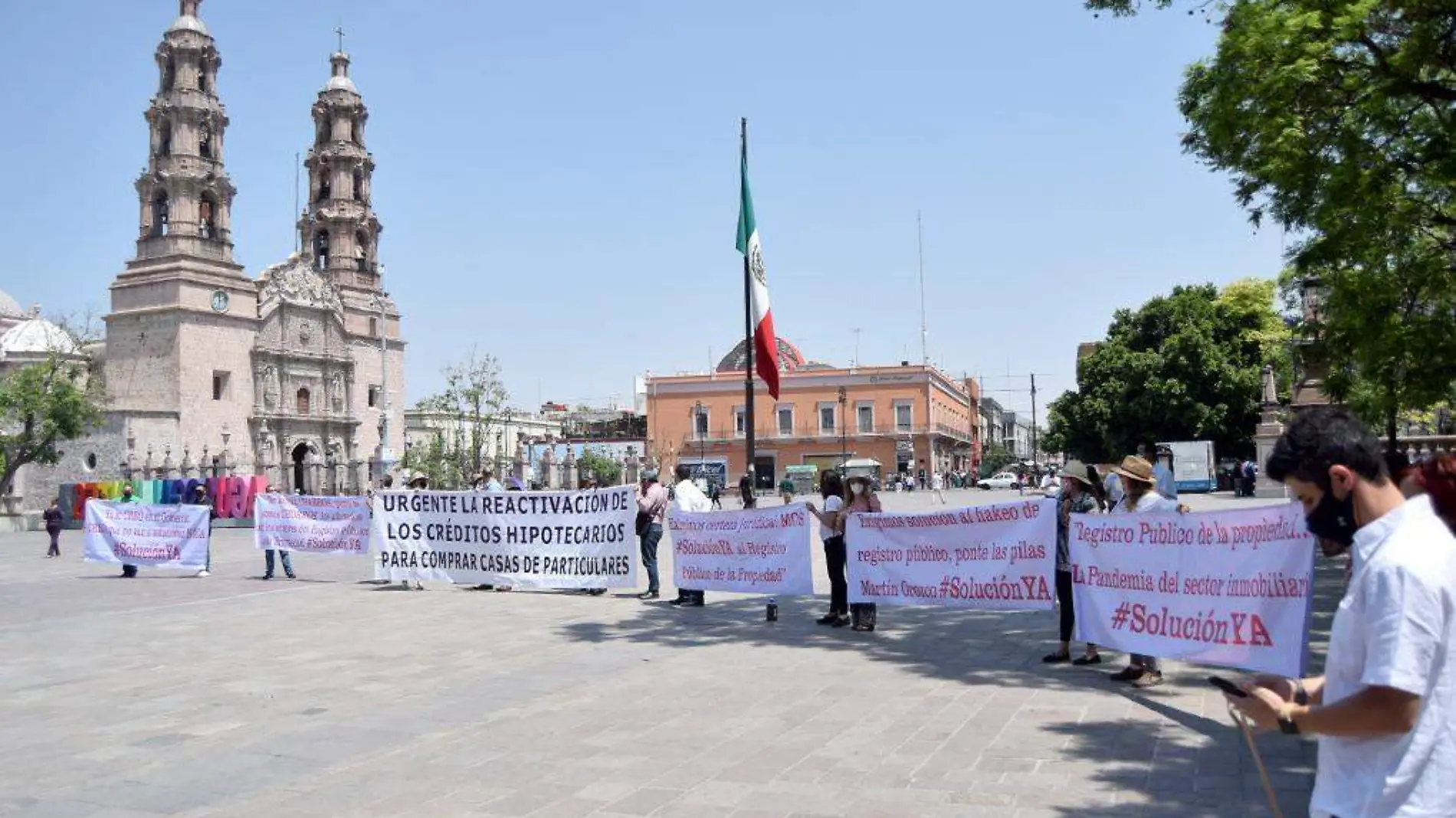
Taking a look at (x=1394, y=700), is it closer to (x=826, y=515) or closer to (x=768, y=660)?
A: (x=768, y=660)

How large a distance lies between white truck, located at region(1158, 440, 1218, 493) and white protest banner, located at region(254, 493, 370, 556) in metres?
38.1

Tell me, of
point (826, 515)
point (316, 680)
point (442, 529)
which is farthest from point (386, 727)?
point (442, 529)

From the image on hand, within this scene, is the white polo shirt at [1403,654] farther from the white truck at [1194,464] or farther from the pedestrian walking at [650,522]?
the white truck at [1194,464]

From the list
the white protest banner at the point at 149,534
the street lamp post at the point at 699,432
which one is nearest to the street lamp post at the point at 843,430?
the street lamp post at the point at 699,432

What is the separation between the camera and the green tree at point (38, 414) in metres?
46.2

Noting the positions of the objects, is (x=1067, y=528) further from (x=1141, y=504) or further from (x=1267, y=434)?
(x=1267, y=434)

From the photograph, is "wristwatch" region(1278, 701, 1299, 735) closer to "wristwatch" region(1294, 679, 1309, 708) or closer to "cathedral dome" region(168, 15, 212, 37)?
"wristwatch" region(1294, 679, 1309, 708)

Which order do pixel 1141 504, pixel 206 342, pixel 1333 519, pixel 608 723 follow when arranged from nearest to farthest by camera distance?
pixel 1333 519 < pixel 608 723 < pixel 1141 504 < pixel 206 342

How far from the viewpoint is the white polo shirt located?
7.59 ft

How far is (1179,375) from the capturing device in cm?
5406

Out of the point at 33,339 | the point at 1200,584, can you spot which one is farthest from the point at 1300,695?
the point at 33,339

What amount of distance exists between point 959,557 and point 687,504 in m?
4.45

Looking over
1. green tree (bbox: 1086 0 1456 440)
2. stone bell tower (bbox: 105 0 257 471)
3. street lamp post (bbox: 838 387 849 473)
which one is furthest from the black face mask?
street lamp post (bbox: 838 387 849 473)

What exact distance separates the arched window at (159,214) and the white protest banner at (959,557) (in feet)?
206
